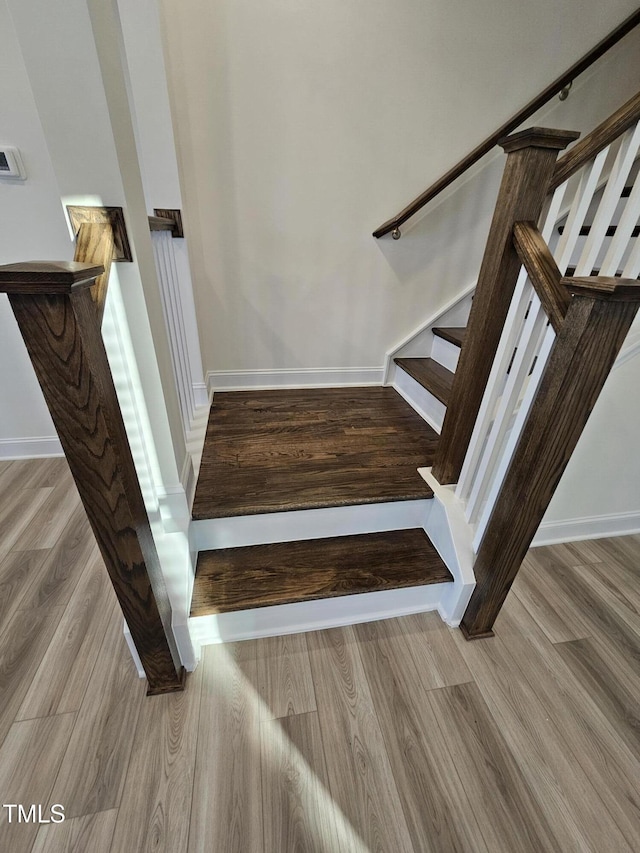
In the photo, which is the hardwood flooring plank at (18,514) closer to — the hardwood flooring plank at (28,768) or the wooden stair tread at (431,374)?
the hardwood flooring plank at (28,768)

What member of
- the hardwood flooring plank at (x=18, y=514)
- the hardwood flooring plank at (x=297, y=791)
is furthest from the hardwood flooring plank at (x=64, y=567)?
the hardwood flooring plank at (x=297, y=791)

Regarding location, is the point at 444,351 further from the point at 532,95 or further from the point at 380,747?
the point at 380,747

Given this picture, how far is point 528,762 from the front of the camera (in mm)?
1031

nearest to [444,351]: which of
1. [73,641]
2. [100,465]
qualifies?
[100,465]

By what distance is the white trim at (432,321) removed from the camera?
223 centimetres

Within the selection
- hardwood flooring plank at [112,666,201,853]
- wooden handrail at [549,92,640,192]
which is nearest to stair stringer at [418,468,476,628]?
hardwood flooring plank at [112,666,201,853]

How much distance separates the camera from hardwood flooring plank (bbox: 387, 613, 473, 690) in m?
1.20

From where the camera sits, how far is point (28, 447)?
209cm

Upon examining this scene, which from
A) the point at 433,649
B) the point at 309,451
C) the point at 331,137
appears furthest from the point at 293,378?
the point at 433,649

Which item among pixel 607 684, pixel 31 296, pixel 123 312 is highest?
pixel 31 296

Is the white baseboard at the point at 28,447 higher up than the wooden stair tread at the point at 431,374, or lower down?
lower down

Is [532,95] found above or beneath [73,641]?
above

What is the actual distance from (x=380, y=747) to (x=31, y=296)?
4.52 ft

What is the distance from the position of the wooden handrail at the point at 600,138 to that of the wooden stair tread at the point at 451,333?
Answer: 98cm
